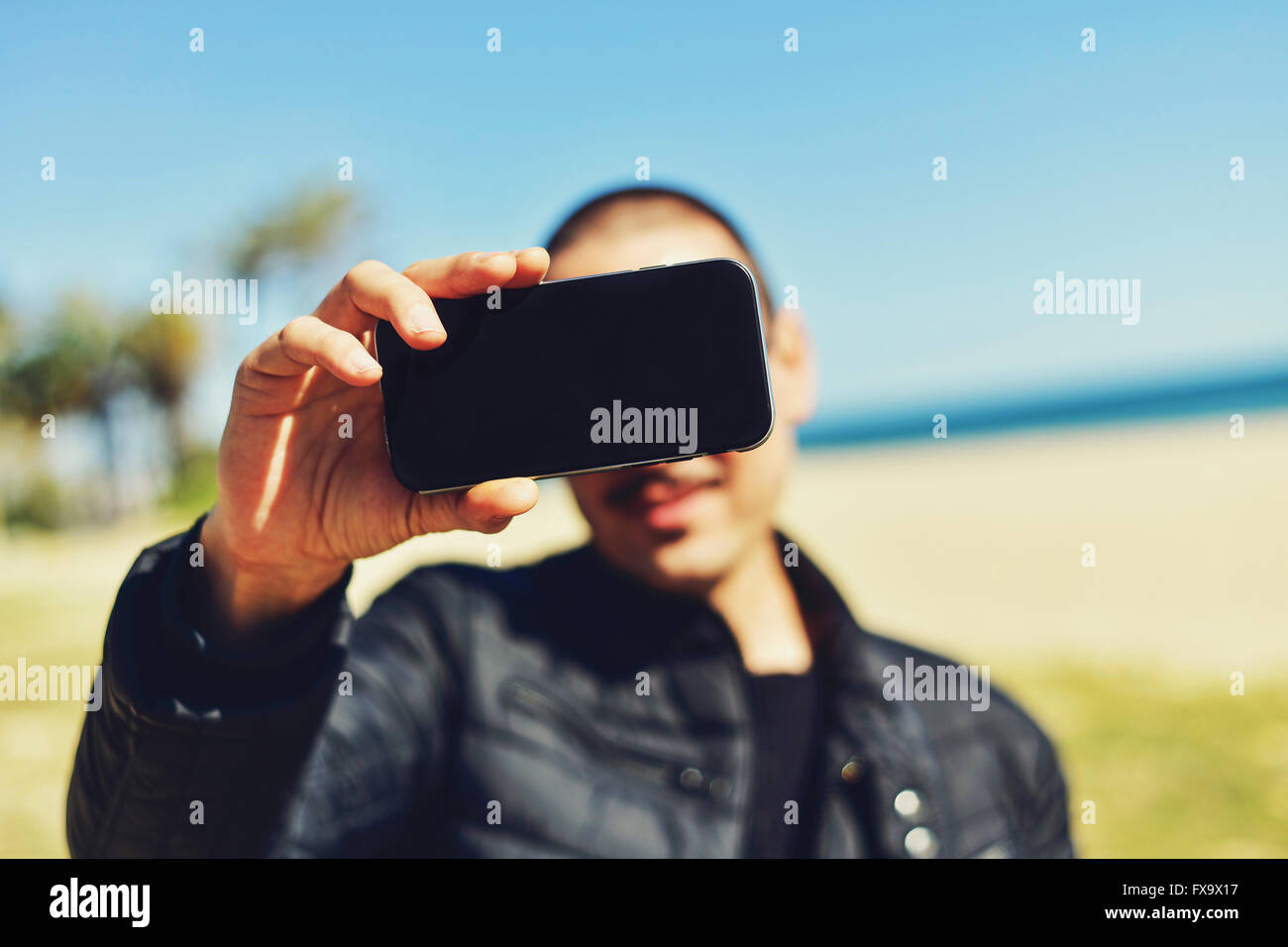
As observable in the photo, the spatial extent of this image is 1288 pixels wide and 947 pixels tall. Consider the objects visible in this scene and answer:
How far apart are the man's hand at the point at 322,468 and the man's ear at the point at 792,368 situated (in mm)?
1361

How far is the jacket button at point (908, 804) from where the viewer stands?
2119 millimetres

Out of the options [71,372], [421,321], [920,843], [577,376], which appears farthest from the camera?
[71,372]

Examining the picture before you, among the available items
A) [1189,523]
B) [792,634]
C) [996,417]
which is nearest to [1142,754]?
[792,634]

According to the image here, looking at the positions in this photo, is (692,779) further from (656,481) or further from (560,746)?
(656,481)

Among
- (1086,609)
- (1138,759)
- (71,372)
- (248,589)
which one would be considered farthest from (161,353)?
(248,589)

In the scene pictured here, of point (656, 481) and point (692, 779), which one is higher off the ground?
point (656, 481)

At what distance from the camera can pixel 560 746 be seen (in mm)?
2182

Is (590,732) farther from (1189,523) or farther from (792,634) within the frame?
(1189,523)

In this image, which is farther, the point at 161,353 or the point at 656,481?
the point at 161,353

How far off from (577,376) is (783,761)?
1.28 metres

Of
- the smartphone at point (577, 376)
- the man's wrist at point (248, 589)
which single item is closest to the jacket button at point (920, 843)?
the smartphone at point (577, 376)

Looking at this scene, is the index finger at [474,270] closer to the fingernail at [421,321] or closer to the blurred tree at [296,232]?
the fingernail at [421,321]

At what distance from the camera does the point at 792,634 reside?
2516 mm
